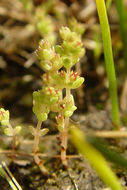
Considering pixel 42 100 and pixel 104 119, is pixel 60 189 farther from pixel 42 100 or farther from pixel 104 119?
pixel 104 119

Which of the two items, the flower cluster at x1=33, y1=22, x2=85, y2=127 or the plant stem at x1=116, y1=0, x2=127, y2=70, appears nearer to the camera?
the flower cluster at x1=33, y1=22, x2=85, y2=127

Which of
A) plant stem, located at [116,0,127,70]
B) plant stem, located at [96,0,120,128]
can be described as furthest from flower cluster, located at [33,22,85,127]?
plant stem, located at [116,0,127,70]

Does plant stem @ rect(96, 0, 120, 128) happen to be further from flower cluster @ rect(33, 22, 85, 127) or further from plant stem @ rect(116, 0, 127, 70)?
plant stem @ rect(116, 0, 127, 70)

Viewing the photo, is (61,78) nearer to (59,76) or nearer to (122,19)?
(59,76)

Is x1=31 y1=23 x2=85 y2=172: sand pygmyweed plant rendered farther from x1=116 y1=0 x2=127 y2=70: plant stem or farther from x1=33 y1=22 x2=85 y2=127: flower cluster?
x1=116 y1=0 x2=127 y2=70: plant stem

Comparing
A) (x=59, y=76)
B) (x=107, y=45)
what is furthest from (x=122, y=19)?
(x=59, y=76)

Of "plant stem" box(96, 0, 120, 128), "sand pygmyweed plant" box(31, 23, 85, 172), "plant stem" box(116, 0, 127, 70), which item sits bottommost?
"sand pygmyweed plant" box(31, 23, 85, 172)

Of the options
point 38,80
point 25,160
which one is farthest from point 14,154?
point 38,80

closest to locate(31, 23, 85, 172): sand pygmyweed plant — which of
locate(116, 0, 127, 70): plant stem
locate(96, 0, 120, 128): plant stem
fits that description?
locate(96, 0, 120, 128): plant stem

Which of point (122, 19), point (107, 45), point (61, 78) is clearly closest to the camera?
point (61, 78)

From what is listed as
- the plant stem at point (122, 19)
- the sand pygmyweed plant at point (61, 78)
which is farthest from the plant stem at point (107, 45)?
the plant stem at point (122, 19)

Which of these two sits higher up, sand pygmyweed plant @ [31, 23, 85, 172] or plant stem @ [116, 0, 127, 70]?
plant stem @ [116, 0, 127, 70]
